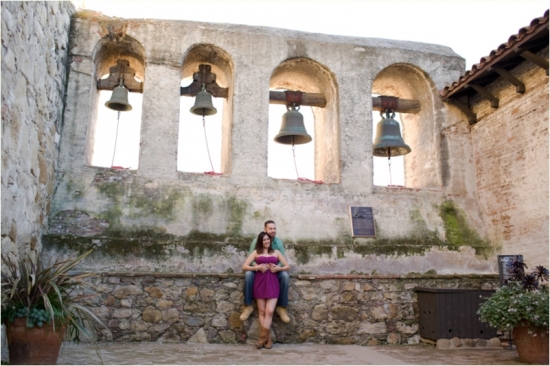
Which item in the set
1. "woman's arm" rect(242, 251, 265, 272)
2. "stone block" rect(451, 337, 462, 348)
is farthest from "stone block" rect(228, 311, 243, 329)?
"stone block" rect(451, 337, 462, 348)

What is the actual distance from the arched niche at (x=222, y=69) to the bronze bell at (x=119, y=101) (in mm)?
1009

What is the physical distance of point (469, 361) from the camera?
5.77m

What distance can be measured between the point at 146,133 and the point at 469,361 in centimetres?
505

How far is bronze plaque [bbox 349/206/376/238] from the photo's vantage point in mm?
7730

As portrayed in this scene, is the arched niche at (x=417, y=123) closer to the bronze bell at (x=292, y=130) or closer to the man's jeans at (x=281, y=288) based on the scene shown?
the bronze bell at (x=292, y=130)

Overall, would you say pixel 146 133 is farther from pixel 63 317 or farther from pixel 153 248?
pixel 63 317

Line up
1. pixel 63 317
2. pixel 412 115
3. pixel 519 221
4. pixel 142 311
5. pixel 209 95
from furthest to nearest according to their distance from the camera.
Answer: pixel 412 115
pixel 209 95
pixel 519 221
pixel 142 311
pixel 63 317

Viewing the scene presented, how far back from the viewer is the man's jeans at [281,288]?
6.68 m

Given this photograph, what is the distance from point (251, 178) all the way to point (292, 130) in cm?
105

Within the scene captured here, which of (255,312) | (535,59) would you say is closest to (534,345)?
(255,312)

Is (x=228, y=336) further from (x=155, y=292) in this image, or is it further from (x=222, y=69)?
(x=222, y=69)

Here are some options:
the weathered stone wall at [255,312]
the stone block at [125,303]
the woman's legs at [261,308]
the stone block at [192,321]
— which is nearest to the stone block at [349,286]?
the weathered stone wall at [255,312]

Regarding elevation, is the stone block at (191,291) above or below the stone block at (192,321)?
above

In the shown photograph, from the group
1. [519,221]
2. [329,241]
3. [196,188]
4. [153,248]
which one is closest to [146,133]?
[196,188]
